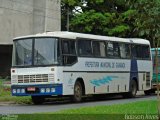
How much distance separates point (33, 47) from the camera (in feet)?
71.7

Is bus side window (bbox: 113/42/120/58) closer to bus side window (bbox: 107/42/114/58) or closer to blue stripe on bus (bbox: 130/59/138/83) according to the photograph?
bus side window (bbox: 107/42/114/58)

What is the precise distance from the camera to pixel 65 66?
21672 mm

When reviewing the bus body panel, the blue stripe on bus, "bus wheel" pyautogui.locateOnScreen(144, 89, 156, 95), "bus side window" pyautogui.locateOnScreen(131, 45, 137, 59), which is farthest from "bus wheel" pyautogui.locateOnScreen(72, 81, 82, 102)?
"bus wheel" pyautogui.locateOnScreen(144, 89, 156, 95)

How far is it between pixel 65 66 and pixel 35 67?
1289 mm

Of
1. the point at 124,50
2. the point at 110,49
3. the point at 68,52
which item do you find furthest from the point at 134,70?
the point at 68,52

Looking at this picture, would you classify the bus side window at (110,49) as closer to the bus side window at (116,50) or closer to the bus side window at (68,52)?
the bus side window at (116,50)

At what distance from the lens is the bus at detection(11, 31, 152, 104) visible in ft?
70.4

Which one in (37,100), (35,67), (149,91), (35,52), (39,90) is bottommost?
(149,91)

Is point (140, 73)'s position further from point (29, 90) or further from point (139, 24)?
point (139, 24)

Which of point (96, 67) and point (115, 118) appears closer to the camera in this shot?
point (115, 118)

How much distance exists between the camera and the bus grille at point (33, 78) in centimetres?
2147

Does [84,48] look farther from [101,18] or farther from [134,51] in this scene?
[101,18]

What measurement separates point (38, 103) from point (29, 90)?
1.60 metres

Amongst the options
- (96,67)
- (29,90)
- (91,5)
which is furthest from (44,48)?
(91,5)
